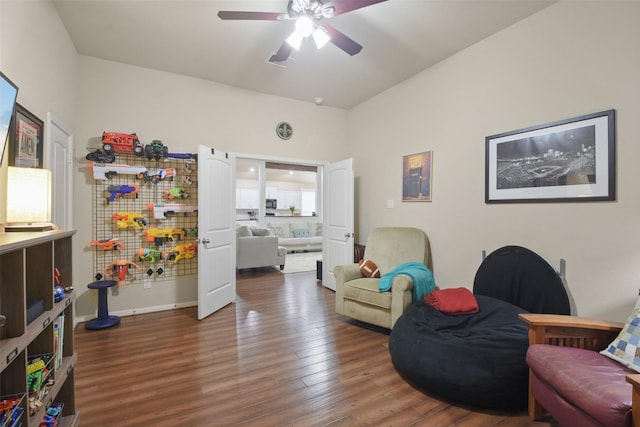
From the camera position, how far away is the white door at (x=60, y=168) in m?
2.42

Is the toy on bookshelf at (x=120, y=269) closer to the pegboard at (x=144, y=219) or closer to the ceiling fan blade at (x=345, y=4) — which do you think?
the pegboard at (x=144, y=219)

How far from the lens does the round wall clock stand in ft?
14.3

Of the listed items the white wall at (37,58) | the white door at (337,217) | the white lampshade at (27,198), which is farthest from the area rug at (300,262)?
the white lampshade at (27,198)

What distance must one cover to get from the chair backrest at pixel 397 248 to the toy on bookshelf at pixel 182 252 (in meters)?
2.27

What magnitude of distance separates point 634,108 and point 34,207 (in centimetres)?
381

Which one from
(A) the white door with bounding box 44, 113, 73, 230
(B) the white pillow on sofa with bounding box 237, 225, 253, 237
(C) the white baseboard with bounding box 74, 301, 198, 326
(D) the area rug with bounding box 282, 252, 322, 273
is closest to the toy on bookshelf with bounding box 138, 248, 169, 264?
(C) the white baseboard with bounding box 74, 301, 198, 326

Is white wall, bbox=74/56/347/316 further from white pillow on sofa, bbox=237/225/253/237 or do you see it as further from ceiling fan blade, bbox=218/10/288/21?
white pillow on sofa, bbox=237/225/253/237

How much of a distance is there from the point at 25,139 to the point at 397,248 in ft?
11.4

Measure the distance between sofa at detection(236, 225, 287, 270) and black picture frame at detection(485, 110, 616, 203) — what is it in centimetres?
406

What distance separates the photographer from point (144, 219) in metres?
3.42

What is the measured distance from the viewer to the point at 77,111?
3.14 meters

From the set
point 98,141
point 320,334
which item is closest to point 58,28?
point 98,141

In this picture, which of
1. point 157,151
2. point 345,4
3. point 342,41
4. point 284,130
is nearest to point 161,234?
point 157,151

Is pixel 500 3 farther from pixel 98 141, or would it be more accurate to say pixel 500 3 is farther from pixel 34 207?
pixel 98 141
